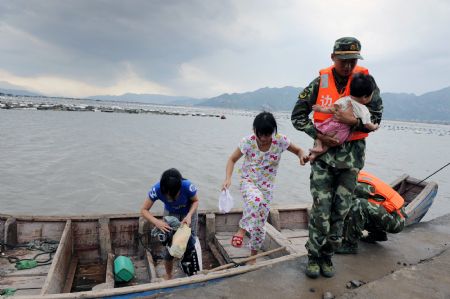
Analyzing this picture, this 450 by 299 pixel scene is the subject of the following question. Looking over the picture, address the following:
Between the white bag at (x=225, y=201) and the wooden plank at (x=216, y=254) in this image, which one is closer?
the white bag at (x=225, y=201)

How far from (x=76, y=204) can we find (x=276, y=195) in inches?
291

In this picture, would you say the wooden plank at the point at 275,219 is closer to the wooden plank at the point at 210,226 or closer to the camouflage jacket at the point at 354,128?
the wooden plank at the point at 210,226

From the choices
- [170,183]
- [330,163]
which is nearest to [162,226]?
[170,183]

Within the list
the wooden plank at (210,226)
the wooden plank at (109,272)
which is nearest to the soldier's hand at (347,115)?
the wooden plank at (210,226)

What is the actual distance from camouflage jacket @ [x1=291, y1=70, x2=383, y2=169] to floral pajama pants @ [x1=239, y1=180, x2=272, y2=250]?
904 mm

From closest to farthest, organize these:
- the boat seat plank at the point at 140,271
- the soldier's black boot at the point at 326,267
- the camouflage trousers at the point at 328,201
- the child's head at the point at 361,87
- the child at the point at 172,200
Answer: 1. the child's head at the point at 361,87
2. the camouflage trousers at the point at 328,201
3. the soldier's black boot at the point at 326,267
4. the child at the point at 172,200
5. the boat seat plank at the point at 140,271

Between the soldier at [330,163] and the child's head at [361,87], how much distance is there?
17 centimetres

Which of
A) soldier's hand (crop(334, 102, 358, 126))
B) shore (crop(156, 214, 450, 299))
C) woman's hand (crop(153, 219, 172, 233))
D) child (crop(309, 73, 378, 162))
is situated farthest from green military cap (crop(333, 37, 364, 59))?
woman's hand (crop(153, 219, 172, 233))

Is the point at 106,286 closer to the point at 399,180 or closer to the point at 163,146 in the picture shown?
the point at 399,180

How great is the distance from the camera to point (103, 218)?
471cm

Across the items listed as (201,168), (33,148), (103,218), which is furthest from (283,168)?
(103,218)

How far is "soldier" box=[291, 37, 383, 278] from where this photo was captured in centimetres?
321

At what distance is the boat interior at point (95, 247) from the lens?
4172 mm

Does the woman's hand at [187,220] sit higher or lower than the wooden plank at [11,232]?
higher
